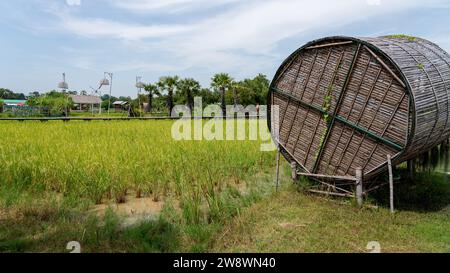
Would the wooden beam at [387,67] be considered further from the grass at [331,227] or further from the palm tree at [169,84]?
the palm tree at [169,84]

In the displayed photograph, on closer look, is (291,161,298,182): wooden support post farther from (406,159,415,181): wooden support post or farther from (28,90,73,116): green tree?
(28,90,73,116): green tree

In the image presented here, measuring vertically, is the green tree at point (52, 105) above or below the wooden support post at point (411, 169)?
above

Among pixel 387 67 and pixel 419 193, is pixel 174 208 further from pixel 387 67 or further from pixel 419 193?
pixel 419 193

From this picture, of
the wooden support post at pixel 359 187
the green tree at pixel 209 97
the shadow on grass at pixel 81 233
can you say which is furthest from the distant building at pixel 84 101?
the wooden support post at pixel 359 187

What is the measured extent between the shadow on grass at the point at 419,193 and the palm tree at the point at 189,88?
3992 cm

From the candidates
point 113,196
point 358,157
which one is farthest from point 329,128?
point 113,196

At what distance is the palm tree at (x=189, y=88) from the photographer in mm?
45156

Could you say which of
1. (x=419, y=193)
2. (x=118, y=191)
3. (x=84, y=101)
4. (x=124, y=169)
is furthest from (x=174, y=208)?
(x=84, y=101)

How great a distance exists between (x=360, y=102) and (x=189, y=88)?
41.7 metres

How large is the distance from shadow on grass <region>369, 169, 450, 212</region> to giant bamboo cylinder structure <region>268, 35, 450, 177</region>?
0.75 m

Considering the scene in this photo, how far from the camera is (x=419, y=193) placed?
18.5 ft

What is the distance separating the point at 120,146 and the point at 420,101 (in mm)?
7070

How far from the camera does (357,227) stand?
416 centimetres

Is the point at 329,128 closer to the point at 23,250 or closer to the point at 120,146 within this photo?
the point at 23,250
